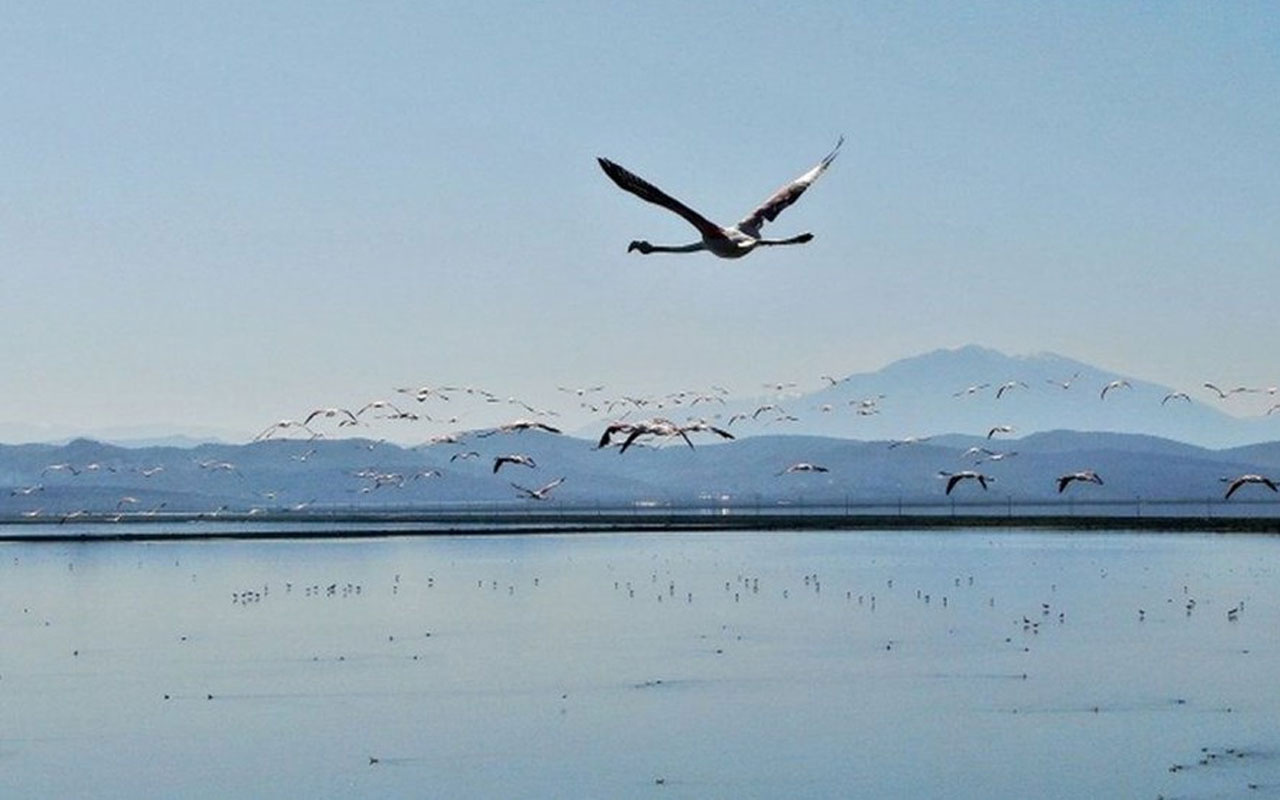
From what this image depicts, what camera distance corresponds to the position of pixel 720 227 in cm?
2067

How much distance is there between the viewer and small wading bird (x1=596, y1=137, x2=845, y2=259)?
18.6 metres

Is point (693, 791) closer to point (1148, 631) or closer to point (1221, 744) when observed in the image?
point (1221, 744)

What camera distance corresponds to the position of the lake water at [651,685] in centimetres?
3709

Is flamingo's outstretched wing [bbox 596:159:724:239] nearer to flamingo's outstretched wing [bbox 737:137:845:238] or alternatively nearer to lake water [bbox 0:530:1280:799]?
flamingo's outstretched wing [bbox 737:137:845:238]

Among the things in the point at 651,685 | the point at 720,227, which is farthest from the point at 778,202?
the point at 651,685

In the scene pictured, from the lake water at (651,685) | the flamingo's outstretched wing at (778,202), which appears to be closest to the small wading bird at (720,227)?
the flamingo's outstretched wing at (778,202)

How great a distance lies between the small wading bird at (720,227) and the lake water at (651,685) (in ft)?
47.4

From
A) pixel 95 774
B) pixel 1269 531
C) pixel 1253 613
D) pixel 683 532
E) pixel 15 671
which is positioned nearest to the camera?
pixel 95 774

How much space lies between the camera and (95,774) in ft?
125

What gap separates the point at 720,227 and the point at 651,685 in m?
31.4

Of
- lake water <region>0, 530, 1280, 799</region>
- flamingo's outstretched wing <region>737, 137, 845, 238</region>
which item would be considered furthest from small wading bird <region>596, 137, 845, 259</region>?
lake water <region>0, 530, 1280, 799</region>

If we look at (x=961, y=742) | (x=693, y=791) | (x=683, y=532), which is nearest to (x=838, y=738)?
(x=961, y=742)

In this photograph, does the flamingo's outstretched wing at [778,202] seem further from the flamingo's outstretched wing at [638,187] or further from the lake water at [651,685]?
the lake water at [651,685]

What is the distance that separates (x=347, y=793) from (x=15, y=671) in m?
24.7
